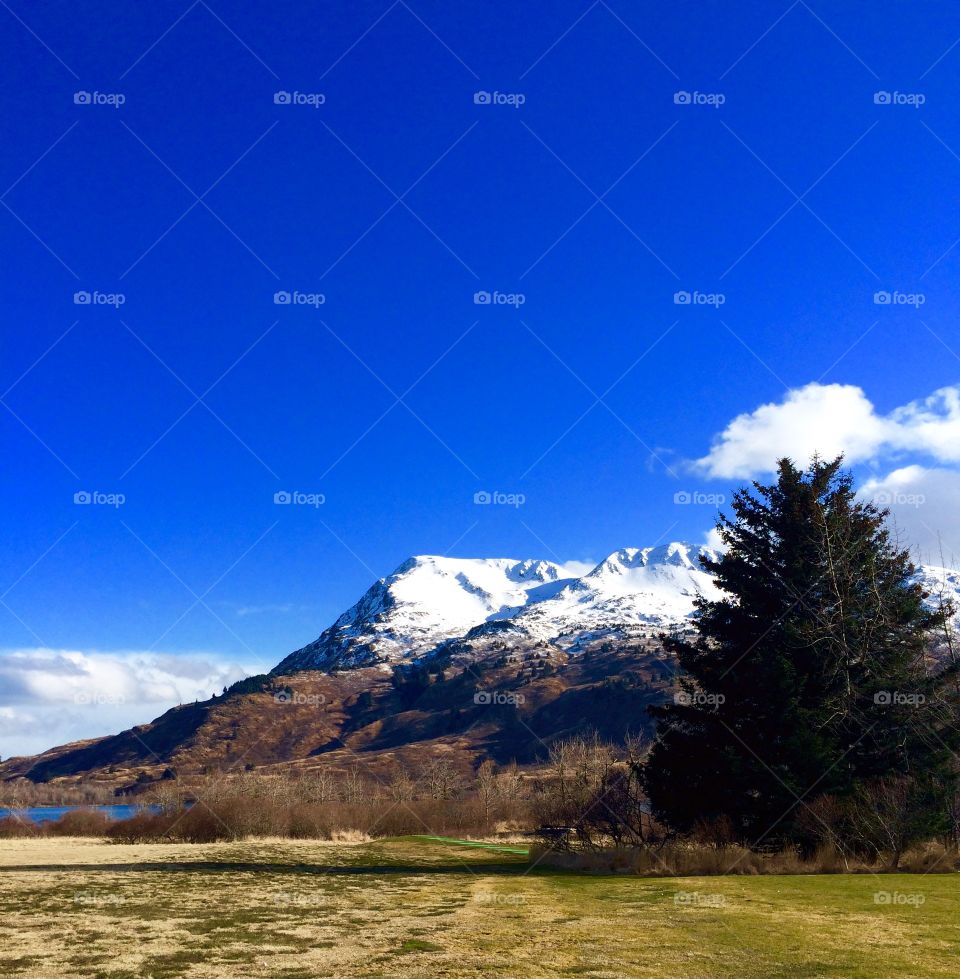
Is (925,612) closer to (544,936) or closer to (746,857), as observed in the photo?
(746,857)

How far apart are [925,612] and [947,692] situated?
398 cm

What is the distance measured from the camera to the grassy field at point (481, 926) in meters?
14.4

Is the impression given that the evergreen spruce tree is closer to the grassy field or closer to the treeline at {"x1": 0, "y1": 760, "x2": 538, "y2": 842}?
the grassy field

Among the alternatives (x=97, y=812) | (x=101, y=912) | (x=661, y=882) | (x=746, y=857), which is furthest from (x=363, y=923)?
(x=97, y=812)

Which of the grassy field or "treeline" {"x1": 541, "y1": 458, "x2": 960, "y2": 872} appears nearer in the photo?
the grassy field

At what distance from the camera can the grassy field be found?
14.4 meters

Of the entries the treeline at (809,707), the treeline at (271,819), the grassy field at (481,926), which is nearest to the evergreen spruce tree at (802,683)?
the treeline at (809,707)

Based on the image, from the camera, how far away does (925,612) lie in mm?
38562

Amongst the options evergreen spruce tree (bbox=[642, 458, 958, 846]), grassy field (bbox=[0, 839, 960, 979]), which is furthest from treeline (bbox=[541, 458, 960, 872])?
grassy field (bbox=[0, 839, 960, 979])

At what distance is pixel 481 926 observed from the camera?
19.5 meters

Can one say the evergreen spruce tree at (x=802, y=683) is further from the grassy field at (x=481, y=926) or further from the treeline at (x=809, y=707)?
the grassy field at (x=481, y=926)

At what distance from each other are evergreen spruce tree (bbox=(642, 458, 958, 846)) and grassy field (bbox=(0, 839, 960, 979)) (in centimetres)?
575

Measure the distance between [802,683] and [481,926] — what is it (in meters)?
20.6

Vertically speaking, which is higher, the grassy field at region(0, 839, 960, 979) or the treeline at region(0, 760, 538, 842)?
the grassy field at region(0, 839, 960, 979)
